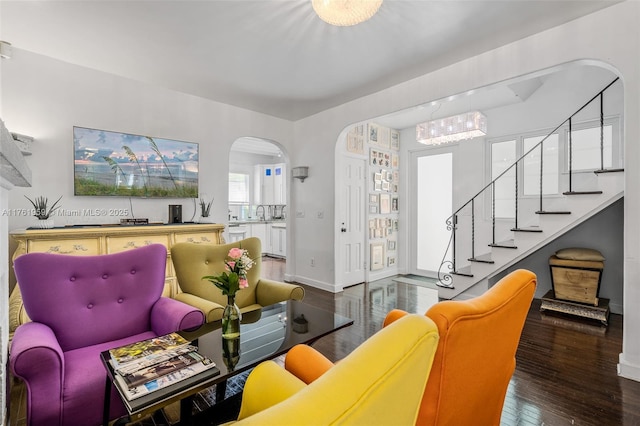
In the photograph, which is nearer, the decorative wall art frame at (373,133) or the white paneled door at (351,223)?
the white paneled door at (351,223)

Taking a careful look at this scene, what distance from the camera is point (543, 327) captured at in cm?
331

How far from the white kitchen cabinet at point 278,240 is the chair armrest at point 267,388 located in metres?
6.81

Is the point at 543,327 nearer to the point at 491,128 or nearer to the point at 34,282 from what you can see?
the point at 491,128

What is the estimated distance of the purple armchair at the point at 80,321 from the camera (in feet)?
4.60

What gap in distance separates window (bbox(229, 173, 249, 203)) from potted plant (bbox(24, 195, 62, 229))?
5269 millimetres

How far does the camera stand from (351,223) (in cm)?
512

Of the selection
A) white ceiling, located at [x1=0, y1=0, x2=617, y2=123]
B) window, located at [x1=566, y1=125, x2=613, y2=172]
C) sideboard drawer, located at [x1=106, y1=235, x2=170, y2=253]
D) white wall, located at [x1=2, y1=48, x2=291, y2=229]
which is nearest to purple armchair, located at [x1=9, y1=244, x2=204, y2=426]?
sideboard drawer, located at [x1=106, y1=235, x2=170, y2=253]

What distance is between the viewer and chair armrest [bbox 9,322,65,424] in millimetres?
1372

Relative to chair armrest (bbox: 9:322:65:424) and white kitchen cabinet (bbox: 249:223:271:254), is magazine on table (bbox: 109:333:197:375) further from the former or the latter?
white kitchen cabinet (bbox: 249:223:271:254)

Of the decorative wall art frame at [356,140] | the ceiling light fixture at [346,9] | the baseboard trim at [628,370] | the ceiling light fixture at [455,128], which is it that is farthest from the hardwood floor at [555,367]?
the ceiling light fixture at [346,9]

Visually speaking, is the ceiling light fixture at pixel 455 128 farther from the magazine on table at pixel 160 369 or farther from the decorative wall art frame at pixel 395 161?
the magazine on table at pixel 160 369

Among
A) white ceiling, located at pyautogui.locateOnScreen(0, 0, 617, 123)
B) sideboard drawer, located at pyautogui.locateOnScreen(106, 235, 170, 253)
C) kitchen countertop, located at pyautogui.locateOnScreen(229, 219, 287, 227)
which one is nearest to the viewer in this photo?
white ceiling, located at pyautogui.locateOnScreen(0, 0, 617, 123)

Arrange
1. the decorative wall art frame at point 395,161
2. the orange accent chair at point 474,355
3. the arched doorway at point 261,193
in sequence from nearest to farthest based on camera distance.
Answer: the orange accent chair at point 474,355 < the decorative wall art frame at point 395,161 < the arched doorway at point 261,193

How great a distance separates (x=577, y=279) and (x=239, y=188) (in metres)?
7.54
